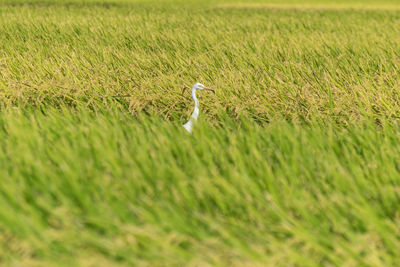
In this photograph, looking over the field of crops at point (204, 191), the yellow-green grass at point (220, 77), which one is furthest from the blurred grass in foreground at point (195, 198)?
the yellow-green grass at point (220, 77)

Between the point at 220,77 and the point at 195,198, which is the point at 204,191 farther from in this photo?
the point at 220,77

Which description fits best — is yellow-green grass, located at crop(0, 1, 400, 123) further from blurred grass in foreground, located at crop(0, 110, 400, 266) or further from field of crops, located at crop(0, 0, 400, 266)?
blurred grass in foreground, located at crop(0, 110, 400, 266)

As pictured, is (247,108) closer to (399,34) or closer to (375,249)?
(375,249)

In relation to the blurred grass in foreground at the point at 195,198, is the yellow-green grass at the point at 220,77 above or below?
above

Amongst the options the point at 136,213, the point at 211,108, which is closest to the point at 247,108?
the point at 211,108

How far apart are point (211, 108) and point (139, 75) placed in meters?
1.48

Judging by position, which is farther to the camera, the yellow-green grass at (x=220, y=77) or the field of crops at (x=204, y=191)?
the yellow-green grass at (x=220, y=77)

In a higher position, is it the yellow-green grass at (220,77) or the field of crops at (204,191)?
the yellow-green grass at (220,77)

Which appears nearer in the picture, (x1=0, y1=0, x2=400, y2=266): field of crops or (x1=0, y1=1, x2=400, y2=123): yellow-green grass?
(x1=0, y1=0, x2=400, y2=266): field of crops

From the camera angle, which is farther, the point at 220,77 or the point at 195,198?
the point at 220,77

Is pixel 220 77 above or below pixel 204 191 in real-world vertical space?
above

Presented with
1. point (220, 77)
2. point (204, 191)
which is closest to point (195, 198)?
point (204, 191)

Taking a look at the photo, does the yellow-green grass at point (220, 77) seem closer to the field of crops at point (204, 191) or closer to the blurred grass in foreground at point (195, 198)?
the field of crops at point (204, 191)

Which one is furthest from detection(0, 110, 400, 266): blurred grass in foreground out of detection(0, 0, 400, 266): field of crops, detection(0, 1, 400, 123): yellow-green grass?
detection(0, 1, 400, 123): yellow-green grass
